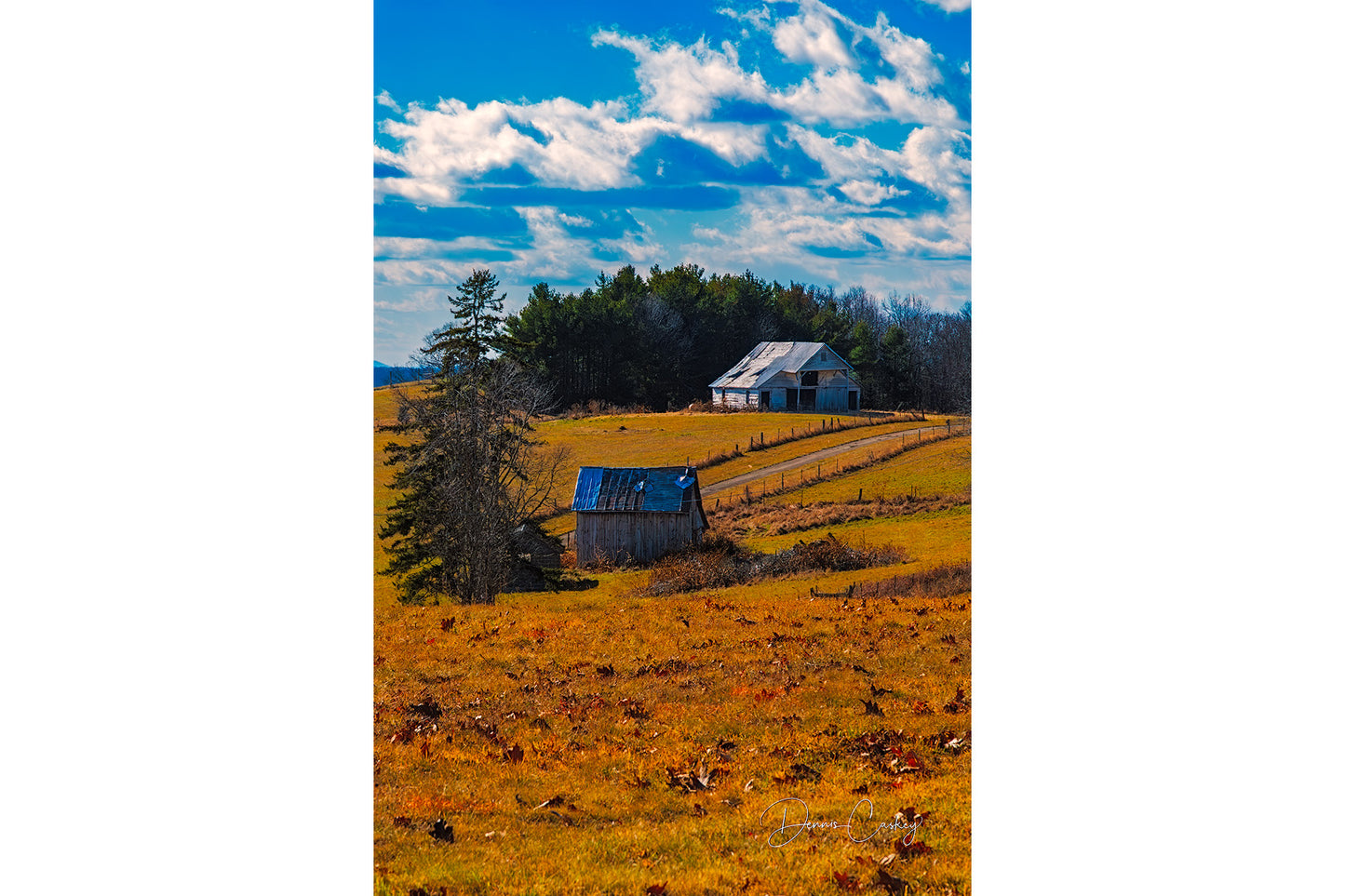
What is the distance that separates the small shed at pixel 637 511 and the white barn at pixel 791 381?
0.86m

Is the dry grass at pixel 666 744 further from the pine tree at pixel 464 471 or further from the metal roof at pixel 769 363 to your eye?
the metal roof at pixel 769 363

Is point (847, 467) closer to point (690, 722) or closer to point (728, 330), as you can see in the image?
point (728, 330)

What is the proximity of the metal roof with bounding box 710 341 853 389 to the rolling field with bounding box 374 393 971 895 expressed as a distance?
353mm

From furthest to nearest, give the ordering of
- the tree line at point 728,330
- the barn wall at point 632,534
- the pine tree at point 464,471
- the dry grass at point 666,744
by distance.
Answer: the pine tree at point 464,471
the barn wall at point 632,534
the tree line at point 728,330
the dry grass at point 666,744

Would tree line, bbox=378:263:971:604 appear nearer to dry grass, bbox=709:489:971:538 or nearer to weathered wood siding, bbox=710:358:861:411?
weathered wood siding, bbox=710:358:861:411

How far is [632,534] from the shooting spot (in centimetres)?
948

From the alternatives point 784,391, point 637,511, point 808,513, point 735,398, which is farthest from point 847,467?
point 637,511

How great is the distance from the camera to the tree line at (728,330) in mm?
8711

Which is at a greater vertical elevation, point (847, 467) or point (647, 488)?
point (847, 467)

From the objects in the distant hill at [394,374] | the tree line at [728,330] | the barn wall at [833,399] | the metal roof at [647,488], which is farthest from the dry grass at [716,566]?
the distant hill at [394,374]

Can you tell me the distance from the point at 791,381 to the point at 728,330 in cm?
90

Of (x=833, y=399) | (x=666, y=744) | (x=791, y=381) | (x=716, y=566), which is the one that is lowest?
(x=666, y=744)

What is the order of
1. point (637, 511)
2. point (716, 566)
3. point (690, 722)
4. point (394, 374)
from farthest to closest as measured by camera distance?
point (716, 566)
point (637, 511)
point (394, 374)
point (690, 722)

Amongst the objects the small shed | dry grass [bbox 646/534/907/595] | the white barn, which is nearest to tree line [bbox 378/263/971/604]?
the white barn
